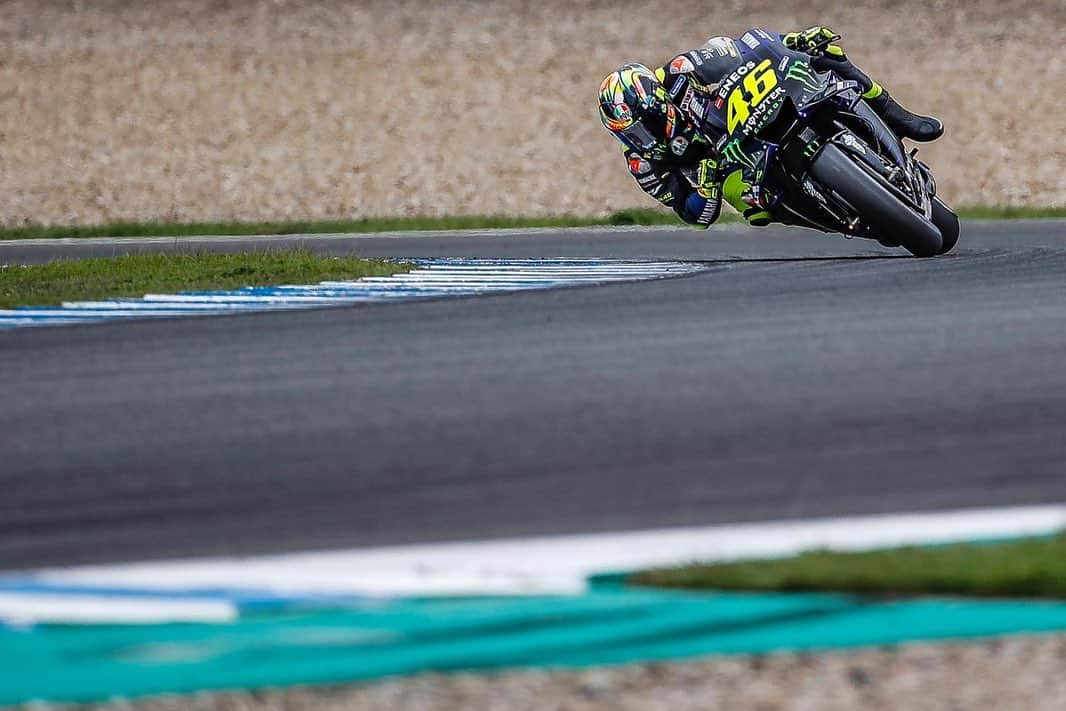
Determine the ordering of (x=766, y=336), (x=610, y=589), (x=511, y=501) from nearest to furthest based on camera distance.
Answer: (x=610, y=589) < (x=511, y=501) < (x=766, y=336)

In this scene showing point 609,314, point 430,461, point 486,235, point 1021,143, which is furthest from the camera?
point 1021,143

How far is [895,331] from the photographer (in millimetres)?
9797

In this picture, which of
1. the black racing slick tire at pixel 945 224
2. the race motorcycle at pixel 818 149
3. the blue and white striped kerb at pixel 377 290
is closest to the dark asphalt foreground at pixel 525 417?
the blue and white striped kerb at pixel 377 290

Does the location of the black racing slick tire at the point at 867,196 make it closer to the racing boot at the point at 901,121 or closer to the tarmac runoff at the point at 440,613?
the racing boot at the point at 901,121

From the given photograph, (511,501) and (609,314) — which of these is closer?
(511,501)

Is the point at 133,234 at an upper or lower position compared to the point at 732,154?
lower

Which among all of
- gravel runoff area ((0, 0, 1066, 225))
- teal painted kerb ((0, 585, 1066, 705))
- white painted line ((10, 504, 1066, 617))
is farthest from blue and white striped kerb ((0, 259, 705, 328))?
gravel runoff area ((0, 0, 1066, 225))

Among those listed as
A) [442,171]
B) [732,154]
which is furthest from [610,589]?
[442,171]

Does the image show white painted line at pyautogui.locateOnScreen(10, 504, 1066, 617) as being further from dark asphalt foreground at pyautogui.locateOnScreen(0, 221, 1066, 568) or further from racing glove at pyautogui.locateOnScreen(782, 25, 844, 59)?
racing glove at pyautogui.locateOnScreen(782, 25, 844, 59)

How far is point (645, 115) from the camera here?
14.1 m

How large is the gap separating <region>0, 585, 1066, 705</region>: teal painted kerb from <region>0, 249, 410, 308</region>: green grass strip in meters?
7.74

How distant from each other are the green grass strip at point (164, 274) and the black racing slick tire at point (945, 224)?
13.6 ft

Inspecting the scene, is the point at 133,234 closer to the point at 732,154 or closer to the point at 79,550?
the point at 732,154

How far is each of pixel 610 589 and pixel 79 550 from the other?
1.77 meters
